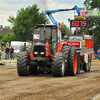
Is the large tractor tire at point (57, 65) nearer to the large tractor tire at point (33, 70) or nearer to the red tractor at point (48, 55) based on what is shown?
the red tractor at point (48, 55)

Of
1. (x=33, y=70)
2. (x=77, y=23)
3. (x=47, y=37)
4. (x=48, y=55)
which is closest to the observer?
(x=48, y=55)

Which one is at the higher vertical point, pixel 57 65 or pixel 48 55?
pixel 48 55

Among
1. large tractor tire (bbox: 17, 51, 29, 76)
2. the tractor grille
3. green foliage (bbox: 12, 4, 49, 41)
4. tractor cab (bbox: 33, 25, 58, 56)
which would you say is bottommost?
large tractor tire (bbox: 17, 51, 29, 76)

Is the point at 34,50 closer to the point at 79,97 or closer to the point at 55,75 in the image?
the point at 55,75

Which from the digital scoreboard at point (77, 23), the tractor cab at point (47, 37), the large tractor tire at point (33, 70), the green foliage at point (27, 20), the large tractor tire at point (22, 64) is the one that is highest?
the green foliage at point (27, 20)

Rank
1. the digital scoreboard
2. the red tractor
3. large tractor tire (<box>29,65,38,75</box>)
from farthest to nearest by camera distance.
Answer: the digital scoreboard < large tractor tire (<box>29,65,38,75</box>) < the red tractor

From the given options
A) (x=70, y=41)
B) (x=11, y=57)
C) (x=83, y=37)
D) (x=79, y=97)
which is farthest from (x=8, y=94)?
(x=11, y=57)

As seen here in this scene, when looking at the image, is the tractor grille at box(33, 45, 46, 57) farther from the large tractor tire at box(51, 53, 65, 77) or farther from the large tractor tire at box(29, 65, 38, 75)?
the large tractor tire at box(29, 65, 38, 75)

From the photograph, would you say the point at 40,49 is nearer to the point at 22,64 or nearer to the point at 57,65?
the point at 22,64

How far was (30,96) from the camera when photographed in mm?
8031

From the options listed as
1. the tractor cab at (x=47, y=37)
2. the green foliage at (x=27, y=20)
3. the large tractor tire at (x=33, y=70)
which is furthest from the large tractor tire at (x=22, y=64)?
the green foliage at (x=27, y=20)

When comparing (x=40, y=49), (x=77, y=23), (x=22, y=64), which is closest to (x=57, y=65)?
(x=40, y=49)

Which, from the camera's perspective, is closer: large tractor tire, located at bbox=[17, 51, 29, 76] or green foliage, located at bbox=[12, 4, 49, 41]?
large tractor tire, located at bbox=[17, 51, 29, 76]

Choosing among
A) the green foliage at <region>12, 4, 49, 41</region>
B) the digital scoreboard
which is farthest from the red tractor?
the green foliage at <region>12, 4, 49, 41</region>
